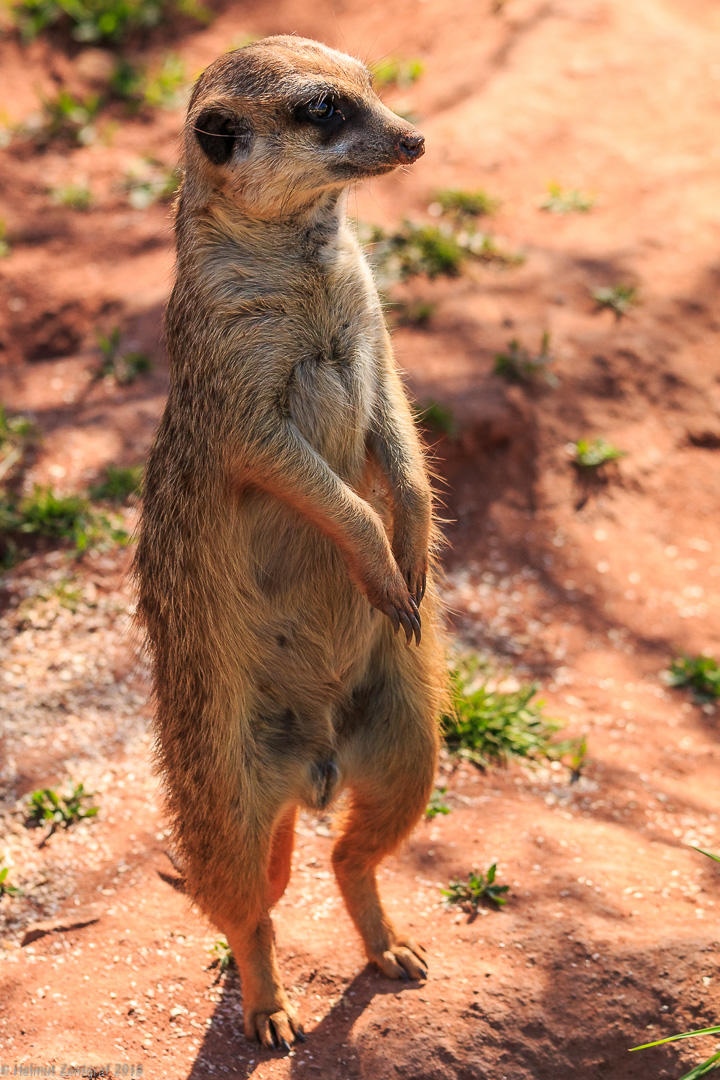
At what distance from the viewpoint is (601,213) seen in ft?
18.3

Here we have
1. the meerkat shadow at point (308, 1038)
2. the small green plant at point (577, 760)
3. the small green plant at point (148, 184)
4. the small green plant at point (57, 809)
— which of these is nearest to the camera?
the meerkat shadow at point (308, 1038)

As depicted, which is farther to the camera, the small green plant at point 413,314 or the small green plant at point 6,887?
the small green plant at point 413,314

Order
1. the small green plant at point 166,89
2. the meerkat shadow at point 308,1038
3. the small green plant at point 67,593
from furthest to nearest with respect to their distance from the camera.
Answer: the small green plant at point 166,89 < the small green plant at point 67,593 < the meerkat shadow at point 308,1038

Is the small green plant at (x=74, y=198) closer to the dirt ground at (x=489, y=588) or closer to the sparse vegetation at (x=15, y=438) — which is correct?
the dirt ground at (x=489, y=588)

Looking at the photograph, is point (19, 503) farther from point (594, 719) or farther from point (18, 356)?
point (594, 719)

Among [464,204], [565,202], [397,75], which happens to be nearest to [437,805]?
[464,204]

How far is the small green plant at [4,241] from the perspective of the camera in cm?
544

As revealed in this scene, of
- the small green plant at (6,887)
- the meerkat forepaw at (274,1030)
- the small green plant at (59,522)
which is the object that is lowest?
the meerkat forepaw at (274,1030)

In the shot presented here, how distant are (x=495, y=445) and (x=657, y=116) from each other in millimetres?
2839

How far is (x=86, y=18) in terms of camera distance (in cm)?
686

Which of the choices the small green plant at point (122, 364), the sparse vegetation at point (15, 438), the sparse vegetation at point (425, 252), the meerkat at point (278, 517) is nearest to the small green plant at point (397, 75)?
the sparse vegetation at point (425, 252)

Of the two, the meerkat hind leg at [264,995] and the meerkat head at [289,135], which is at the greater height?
the meerkat head at [289,135]

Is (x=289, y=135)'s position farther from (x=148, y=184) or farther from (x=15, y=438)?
(x=148, y=184)

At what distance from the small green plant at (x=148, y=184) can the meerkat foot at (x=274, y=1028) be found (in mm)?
4503
